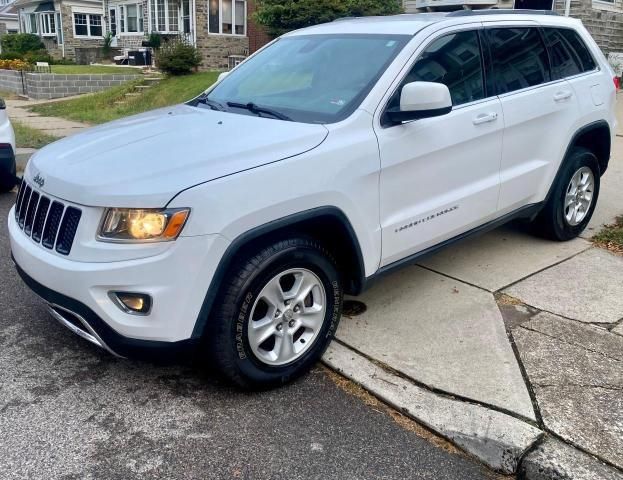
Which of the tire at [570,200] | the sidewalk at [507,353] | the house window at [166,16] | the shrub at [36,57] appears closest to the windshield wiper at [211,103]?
the sidewalk at [507,353]

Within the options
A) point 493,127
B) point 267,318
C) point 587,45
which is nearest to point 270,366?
point 267,318

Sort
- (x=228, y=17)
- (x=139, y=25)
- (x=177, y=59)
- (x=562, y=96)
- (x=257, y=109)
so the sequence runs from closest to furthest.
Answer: (x=257, y=109), (x=562, y=96), (x=177, y=59), (x=228, y=17), (x=139, y=25)

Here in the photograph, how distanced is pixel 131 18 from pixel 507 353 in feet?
113

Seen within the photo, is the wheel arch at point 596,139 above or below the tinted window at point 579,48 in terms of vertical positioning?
below

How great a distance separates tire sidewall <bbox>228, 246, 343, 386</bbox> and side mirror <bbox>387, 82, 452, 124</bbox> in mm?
950

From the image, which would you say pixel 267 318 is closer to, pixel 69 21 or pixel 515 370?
pixel 515 370

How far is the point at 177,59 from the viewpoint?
18.5 meters

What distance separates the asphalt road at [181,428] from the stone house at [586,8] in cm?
1611

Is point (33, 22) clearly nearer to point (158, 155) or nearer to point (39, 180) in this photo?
point (39, 180)

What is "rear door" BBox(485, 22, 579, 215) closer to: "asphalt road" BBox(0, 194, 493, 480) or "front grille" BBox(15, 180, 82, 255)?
"asphalt road" BBox(0, 194, 493, 480)

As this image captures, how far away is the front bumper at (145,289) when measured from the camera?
2.76m

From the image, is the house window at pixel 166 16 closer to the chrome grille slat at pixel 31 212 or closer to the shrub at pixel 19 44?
the shrub at pixel 19 44

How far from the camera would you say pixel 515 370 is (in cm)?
346

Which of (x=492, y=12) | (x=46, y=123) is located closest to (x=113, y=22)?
(x=46, y=123)
